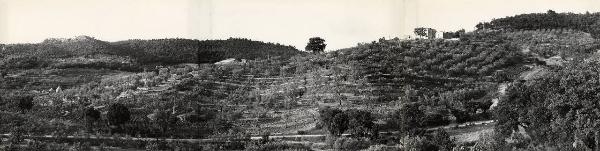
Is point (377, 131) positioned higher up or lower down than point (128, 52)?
lower down

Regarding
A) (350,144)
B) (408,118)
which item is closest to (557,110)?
(408,118)

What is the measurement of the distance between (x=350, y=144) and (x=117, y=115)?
612 inches

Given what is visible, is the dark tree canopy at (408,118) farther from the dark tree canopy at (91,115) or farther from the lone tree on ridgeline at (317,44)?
the lone tree on ridgeline at (317,44)

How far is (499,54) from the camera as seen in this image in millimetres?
64375

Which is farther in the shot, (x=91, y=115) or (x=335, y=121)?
(x=91, y=115)

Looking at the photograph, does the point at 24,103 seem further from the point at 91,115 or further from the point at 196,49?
the point at 196,49

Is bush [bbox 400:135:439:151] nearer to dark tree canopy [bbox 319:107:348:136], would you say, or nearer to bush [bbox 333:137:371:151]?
bush [bbox 333:137:371:151]

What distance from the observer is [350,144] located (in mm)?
40344

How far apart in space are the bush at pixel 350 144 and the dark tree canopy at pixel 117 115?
14182 mm

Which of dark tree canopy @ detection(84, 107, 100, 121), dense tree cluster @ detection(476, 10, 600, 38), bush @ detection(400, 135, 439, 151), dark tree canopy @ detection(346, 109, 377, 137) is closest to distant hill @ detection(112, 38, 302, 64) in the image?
dense tree cluster @ detection(476, 10, 600, 38)

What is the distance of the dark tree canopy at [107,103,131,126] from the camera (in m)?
44.8

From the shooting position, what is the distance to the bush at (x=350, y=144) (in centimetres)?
4024

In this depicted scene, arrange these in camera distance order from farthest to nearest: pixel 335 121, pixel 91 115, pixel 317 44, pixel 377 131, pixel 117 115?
pixel 317 44 < pixel 117 115 < pixel 91 115 < pixel 335 121 < pixel 377 131

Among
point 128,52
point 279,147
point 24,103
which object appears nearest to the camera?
point 279,147
